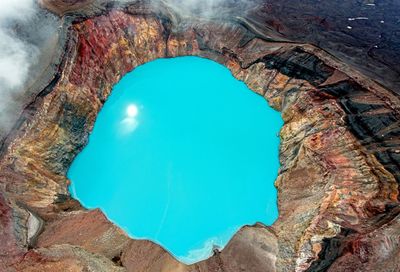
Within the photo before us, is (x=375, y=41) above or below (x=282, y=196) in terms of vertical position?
above

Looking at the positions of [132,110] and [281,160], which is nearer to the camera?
[281,160]

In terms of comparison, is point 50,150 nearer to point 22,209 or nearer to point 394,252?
point 22,209

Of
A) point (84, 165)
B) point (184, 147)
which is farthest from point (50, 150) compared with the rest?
point (184, 147)

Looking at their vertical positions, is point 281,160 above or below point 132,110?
below

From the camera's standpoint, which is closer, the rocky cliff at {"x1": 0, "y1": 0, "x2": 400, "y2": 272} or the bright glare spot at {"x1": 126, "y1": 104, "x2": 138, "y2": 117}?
the rocky cliff at {"x1": 0, "y1": 0, "x2": 400, "y2": 272}

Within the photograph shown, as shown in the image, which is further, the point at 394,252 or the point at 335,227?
the point at 335,227
